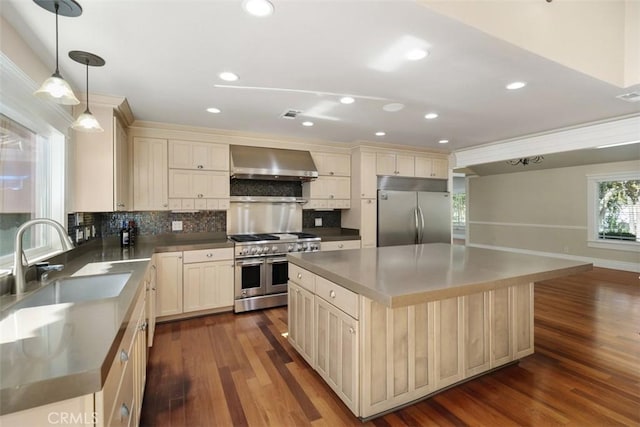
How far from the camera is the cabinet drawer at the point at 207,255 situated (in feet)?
11.1

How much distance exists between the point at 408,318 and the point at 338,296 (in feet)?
1.54

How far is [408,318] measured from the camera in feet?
6.15

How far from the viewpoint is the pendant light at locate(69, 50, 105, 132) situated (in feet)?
5.86

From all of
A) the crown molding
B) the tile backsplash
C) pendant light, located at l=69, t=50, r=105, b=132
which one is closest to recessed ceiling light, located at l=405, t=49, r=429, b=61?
pendant light, located at l=69, t=50, r=105, b=132

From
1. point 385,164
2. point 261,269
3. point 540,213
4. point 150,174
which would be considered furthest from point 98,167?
point 540,213

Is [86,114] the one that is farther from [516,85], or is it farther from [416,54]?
[516,85]

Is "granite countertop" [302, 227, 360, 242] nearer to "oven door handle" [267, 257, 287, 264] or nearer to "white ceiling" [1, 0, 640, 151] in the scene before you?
"oven door handle" [267, 257, 287, 264]

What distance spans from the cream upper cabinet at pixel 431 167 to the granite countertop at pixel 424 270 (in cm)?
248

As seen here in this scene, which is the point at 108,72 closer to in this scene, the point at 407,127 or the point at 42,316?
the point at 42,316

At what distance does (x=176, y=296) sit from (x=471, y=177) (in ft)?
27.6

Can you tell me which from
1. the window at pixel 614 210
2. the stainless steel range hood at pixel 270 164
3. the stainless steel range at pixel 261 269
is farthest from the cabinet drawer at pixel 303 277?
the window at pixel 614 210

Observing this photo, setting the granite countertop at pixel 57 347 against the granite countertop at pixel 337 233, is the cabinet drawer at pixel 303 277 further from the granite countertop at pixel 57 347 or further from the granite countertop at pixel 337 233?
the granite countertop at pixel 337 233

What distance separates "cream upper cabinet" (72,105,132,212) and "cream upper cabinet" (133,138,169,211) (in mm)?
603

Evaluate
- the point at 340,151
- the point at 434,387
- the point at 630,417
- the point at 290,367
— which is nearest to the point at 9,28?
the point at 290,367
